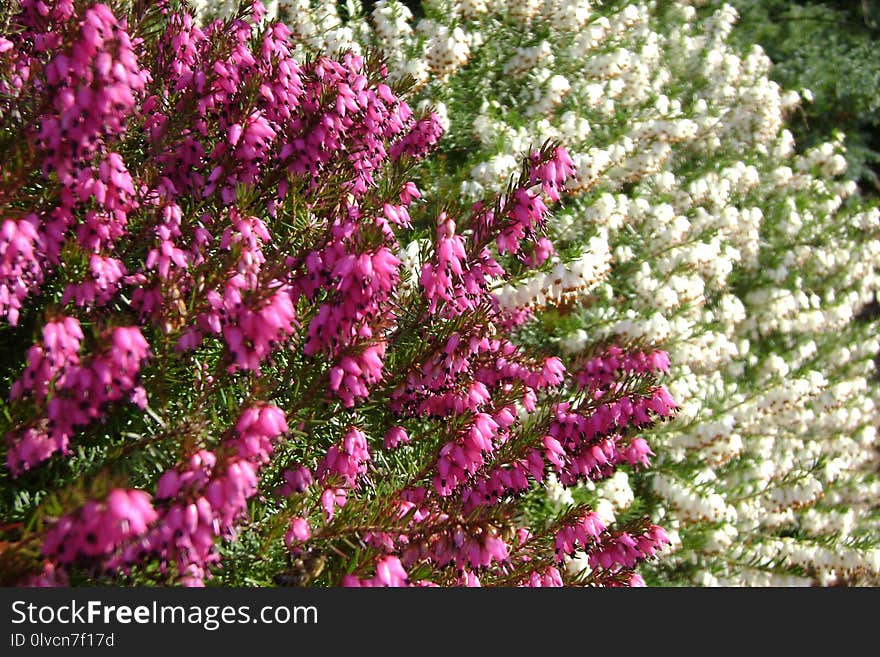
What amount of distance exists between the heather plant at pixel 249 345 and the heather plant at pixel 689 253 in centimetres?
130

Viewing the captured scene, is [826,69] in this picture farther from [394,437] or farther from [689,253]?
[394,437]

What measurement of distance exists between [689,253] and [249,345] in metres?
4.26

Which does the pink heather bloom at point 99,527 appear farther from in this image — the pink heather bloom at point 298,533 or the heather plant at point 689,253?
the heather plant at point 689,253

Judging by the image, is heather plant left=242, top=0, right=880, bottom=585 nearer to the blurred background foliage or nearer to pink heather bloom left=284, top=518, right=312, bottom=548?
pink heather bloom left=284, top=518, right=312, bottom=548

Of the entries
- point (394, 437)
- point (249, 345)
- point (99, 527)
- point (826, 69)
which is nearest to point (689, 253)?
point (394, 437)

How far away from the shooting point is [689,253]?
5707mm

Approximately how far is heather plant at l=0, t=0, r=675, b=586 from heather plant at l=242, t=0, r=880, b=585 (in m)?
1.30

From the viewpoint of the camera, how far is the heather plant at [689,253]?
5.13 m

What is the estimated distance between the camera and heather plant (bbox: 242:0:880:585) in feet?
16.8

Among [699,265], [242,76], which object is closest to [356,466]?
[242,76]

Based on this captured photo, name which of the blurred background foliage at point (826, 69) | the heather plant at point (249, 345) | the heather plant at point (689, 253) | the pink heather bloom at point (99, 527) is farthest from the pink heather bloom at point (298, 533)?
the blurred background foliage at point (826, 69)

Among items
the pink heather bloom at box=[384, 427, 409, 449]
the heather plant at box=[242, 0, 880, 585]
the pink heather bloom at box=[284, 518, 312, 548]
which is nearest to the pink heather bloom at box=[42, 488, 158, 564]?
the pink heather bloom at box=[284, 518, 312, 548]

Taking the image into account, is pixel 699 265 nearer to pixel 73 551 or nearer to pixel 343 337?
pixel 343 337

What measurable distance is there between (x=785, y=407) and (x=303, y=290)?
468 cm
